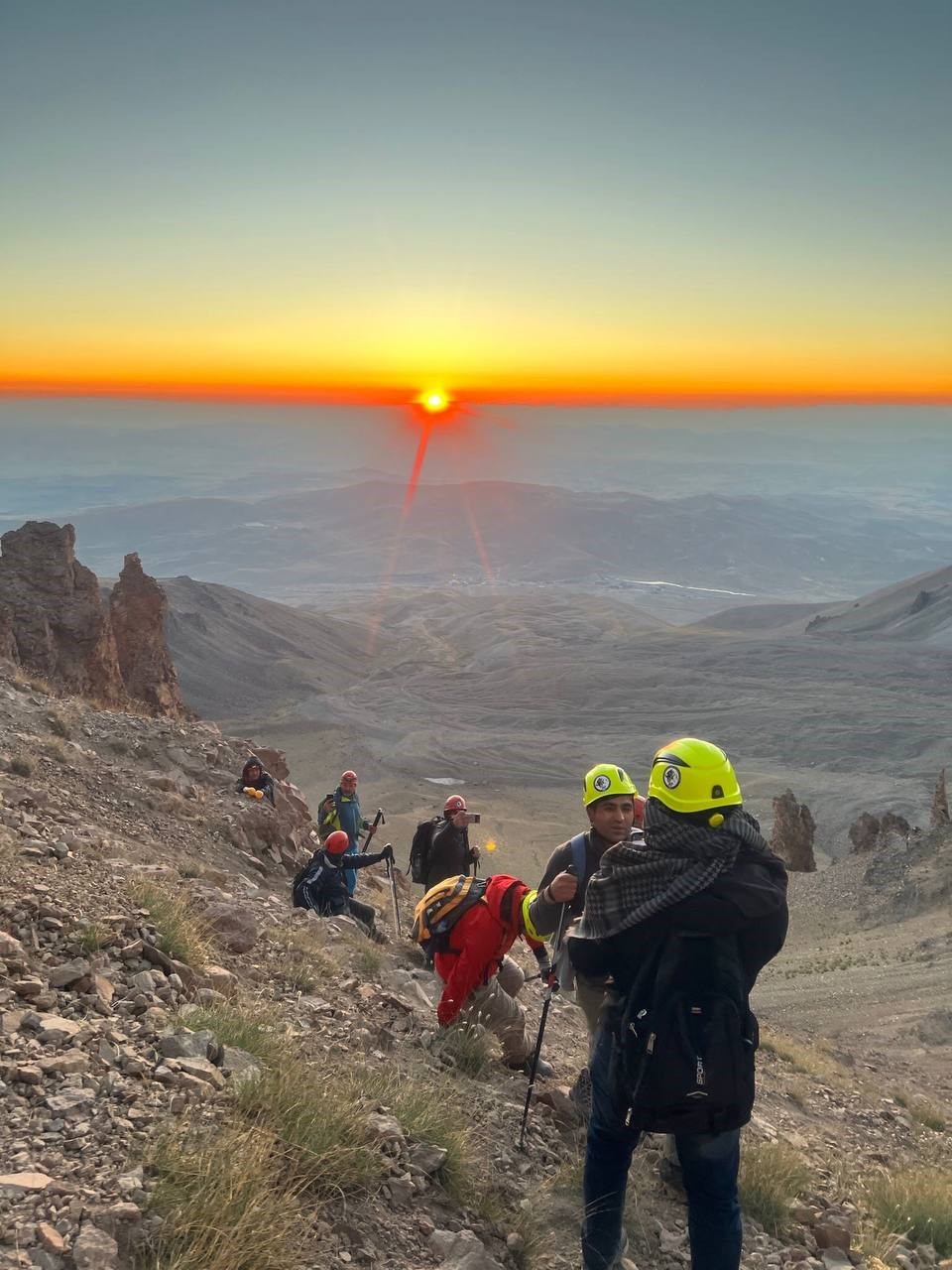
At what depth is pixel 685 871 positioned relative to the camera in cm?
309

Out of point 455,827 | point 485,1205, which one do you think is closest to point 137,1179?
point 485,1205

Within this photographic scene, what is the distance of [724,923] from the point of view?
9.95 feet

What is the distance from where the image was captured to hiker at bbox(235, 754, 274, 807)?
507 inches

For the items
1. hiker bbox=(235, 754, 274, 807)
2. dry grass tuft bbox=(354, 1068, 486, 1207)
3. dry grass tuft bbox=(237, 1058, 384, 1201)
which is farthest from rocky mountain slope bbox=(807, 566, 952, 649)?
dry grass tuft bbox=(237, 1058, 384, 1201)

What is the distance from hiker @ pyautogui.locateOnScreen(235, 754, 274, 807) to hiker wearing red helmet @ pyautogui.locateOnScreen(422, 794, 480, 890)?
203 inches

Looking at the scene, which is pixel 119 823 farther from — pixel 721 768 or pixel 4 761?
pixel 721 768

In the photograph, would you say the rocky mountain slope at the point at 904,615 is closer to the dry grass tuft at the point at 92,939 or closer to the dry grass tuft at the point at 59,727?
the dry grass tuft at the point at 59,727

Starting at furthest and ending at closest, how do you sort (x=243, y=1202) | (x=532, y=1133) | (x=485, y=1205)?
(x=532, y=1133)
(x=485, y=1205)
(x=243, y=1202)

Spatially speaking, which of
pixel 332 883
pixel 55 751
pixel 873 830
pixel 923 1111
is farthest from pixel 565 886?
pixel 873 830

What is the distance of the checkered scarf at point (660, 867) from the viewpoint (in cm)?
307

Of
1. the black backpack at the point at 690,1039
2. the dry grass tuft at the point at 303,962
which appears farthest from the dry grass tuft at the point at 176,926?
the black backpack at the point at 690,1039

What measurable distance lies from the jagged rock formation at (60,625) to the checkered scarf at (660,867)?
18.5 m

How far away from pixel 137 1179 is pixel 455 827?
5.52 meters

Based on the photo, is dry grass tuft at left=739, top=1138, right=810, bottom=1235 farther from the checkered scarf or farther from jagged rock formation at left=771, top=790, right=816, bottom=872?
jagged rock formation at left=771, top=790, right=816, bottom=872
